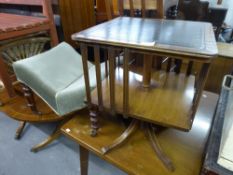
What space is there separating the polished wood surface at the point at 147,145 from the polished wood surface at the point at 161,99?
185 mm

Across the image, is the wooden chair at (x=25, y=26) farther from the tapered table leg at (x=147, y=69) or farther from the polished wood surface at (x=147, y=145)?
the tapered table leg at (x=147, y=69)

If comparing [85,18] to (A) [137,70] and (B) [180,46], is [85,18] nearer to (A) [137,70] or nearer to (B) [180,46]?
(A) [137,70]

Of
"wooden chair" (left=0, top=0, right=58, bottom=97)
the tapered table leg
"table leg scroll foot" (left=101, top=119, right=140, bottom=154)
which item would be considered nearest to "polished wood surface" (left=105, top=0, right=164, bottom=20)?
the tapered table leg

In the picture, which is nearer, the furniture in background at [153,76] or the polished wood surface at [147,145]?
the furniture in background at [153,76]

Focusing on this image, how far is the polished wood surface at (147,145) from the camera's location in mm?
650

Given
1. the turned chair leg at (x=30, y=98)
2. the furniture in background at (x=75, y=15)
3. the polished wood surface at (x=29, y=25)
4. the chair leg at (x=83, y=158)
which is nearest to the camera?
the chair leg at (x=83, y=158)

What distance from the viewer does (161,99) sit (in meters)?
0.67

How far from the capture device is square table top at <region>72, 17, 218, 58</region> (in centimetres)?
44

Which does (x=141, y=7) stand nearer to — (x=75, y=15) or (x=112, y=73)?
(x=112, y=73)

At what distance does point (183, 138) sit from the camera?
75 cm

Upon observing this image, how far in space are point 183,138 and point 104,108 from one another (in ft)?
1.23

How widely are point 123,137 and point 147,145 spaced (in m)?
0.11

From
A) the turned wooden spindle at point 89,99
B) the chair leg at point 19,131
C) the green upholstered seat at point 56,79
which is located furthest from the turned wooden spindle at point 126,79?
the chair leg at point 19,131

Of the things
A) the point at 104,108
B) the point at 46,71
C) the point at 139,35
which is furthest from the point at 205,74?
the point at 46,71
